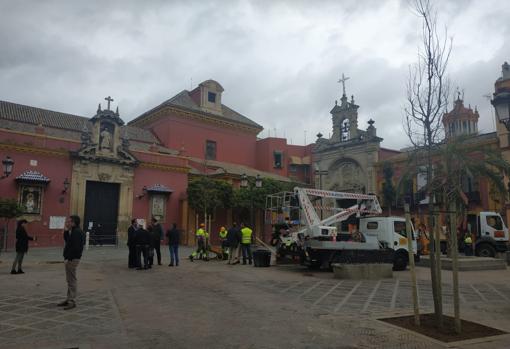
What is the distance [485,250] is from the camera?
1981cm

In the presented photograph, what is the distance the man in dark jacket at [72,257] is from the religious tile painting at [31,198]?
15894 millimetres

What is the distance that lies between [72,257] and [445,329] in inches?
250

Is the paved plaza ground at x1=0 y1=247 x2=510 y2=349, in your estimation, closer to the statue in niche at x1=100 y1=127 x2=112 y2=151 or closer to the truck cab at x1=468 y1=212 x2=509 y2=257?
the truck cab at x1=468 y1=212 x2=509 y2=257

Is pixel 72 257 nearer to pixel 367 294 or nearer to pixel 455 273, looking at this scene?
pixel 367 294

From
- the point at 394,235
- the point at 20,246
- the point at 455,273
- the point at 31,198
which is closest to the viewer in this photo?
the point at 455,273

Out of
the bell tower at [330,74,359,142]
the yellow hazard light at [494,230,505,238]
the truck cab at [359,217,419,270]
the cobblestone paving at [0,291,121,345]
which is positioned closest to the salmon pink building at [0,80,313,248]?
the bell tower at [330,74,359,142]

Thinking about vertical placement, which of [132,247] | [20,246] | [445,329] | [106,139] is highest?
[106,139]

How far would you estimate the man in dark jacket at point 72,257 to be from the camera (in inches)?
285

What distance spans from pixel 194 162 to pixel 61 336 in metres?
26.4

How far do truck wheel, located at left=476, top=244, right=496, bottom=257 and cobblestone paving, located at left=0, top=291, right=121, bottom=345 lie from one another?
18262 mm

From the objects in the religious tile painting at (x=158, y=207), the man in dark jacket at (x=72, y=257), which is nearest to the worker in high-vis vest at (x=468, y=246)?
the religious tile painting at (x=158, y=207)

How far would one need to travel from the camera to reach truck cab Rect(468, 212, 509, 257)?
19.5 metres

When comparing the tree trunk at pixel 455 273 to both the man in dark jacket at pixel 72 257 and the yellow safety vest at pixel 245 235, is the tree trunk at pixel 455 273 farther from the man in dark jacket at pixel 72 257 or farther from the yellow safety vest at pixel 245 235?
the yellow safety vest at pixel 245 235

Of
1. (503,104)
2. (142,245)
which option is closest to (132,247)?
(142,245)
